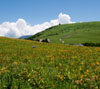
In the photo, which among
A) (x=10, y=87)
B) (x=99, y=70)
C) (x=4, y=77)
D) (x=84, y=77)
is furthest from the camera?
(x=99, y=70)

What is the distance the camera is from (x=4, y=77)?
28.0 feet

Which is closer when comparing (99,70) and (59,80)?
(59,80)

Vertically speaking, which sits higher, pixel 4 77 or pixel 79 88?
pixel 4 77

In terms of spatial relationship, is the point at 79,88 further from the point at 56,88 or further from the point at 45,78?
the point at 45,78

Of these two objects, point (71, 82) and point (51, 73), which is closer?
point (71, 82)

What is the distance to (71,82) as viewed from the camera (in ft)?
28.4

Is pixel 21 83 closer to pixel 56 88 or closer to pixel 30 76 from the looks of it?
pixel 30 76

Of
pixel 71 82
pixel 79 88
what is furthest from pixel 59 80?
pixel 79 88

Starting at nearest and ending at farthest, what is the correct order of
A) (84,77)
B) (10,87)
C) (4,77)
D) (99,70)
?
(10,87) → (4,77) → (84,77) → (99,70)

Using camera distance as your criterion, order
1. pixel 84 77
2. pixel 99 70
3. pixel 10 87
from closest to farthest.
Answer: pixel 10 87
pixel 84 77
pixel 99 70

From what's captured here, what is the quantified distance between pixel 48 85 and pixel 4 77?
2.37 metres

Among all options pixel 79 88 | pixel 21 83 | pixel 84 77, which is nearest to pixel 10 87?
pixel 21 83

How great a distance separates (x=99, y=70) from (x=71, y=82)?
3.16 m

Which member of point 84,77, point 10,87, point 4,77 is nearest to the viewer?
point 10,87
